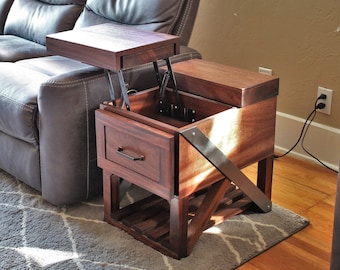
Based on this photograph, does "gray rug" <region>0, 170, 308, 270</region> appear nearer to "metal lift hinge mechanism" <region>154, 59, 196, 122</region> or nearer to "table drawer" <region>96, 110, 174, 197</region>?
"table drawer" <region>96, 110, 174, 197</region>

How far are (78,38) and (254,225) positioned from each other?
2.94ft

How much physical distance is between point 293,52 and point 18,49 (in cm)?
129

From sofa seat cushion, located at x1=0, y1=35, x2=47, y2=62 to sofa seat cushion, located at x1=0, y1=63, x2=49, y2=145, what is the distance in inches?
16.9

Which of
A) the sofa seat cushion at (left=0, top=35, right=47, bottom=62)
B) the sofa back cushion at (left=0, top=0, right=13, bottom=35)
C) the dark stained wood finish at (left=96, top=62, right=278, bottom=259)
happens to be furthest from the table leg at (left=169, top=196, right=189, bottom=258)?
the sofa back cushion at (left=0, top=0, right=13, bottom=35)

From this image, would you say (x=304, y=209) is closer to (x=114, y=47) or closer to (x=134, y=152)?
(x=134, y=152)

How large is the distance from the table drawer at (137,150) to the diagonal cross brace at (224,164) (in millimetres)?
78

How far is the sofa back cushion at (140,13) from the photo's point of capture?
2.43 meters

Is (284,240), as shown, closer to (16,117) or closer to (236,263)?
(236,263)

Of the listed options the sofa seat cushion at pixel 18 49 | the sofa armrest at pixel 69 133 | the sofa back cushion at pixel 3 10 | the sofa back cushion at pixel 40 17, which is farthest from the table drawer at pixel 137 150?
the sofa back cushion at pixel 3 10

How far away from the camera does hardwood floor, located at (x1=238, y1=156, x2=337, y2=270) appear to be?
6.29ft

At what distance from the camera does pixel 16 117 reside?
7.13 ft

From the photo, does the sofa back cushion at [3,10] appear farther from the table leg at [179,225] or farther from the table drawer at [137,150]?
the table leg at [179,225]

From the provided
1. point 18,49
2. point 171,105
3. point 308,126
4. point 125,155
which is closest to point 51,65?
point 18,49

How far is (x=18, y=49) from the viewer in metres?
2.85
